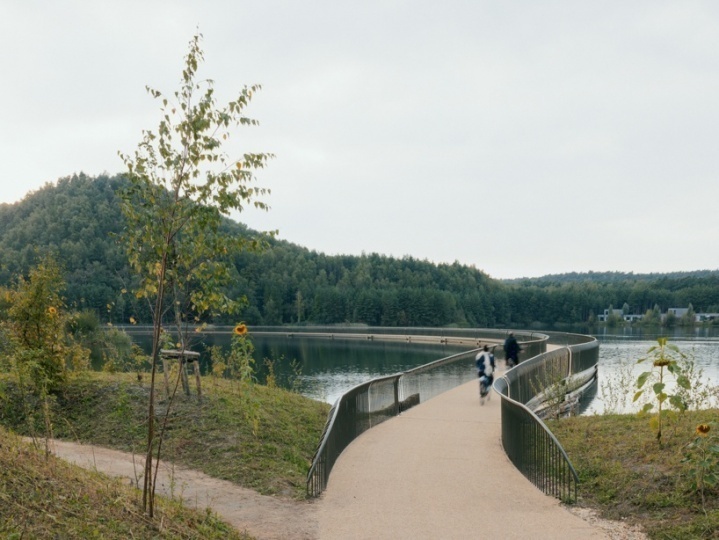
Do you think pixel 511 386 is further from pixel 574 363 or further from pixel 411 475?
pixel 574 363

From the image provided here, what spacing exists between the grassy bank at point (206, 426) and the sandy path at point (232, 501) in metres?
0.25

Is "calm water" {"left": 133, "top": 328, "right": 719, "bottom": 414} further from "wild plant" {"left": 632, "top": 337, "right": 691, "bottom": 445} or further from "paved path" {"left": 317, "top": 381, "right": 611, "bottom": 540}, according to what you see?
"wild plant" {"left": 632, "top": 337, "right": 691, "bottom": 445}

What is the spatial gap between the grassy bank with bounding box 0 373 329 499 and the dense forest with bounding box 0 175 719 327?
99.9 m

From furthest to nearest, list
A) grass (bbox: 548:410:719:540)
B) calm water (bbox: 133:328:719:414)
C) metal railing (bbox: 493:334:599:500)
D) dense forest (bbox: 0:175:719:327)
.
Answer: dense forest (bbox: 0:175:719:327), calm water (bbox: 133:328:719:414), metal railing (bbox: 493:334:599:500), grass (bbox: 548:410:719:540)

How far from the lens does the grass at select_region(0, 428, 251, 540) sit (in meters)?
4.53

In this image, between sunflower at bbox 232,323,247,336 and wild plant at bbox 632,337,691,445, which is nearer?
wild plant at bbox 632,337,691,445

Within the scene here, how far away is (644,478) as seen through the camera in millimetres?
6781

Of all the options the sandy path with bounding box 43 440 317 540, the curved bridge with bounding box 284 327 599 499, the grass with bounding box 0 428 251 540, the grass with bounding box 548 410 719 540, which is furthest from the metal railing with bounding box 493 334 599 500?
the grass with bounding box 0 428 251 540

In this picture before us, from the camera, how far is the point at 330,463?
844cm

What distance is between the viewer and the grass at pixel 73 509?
4532mm

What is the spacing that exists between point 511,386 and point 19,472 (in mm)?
11068

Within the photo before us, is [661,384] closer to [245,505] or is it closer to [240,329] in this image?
[245,505]

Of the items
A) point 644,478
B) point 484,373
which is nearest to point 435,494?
point 644,478

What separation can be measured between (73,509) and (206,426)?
184 inches
